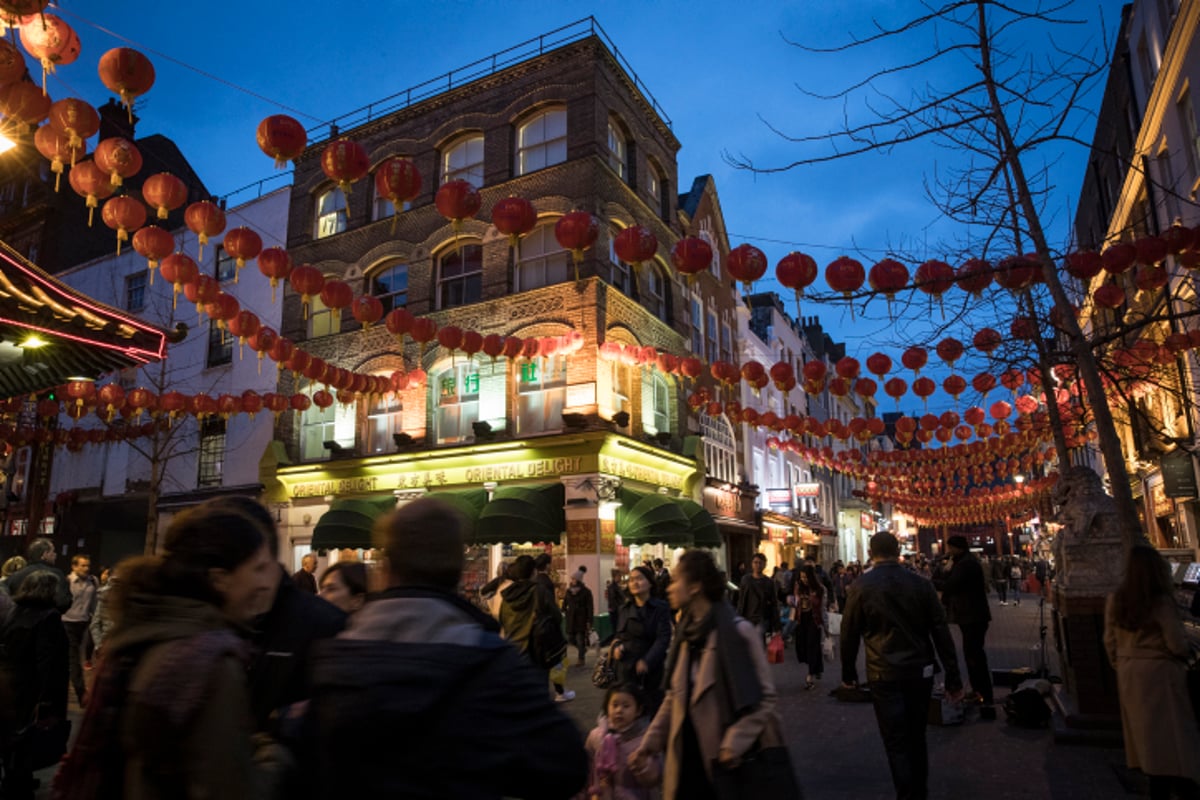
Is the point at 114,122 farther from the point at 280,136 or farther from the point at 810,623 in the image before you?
the point at 810,623

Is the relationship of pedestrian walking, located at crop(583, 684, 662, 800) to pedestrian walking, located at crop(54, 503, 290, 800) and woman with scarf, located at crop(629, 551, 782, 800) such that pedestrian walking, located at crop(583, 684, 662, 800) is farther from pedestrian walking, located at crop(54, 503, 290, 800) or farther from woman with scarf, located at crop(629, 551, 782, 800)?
pedestrian walking, located at crop(54, 503, 290, 800)

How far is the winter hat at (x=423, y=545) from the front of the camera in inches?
79.7

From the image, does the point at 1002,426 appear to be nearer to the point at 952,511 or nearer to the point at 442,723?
the point at 442,723

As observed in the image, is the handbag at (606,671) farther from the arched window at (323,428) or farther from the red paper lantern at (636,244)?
the arched window at (323,428)

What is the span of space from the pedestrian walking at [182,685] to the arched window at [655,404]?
702 inches

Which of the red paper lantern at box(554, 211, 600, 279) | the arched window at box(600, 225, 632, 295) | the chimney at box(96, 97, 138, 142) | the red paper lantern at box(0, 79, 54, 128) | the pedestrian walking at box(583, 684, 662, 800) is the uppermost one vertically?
the chimney at box(96, 97, 138, 142)

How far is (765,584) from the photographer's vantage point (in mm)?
10602

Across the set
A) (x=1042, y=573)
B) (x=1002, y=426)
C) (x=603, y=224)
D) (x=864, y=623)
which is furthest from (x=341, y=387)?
(x=1042, y=573)

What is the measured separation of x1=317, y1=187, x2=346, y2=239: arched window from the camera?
22734 mm

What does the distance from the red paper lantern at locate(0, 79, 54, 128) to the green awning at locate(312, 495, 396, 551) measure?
42.7 ft

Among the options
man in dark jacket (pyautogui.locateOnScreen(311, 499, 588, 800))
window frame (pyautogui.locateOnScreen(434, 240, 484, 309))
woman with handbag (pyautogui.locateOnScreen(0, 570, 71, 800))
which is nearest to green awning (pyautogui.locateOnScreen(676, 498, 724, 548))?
window frame (pyautogui.locateOnScreen(434, 240, 484, 309))

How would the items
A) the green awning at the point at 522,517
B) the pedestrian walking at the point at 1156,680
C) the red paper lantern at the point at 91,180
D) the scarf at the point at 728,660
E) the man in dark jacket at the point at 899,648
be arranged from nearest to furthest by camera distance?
the scarf at the point at 728,660 < the pedestrian walking at the point at 1156,680 < the man in dark jacket at the point at 899,648 < the red paper lantern at the point at 91,180 < the green awning at the point at 522,517

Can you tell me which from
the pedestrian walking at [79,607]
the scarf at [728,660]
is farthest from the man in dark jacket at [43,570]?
the scarf at [728,660]

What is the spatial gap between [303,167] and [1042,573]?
32.2 metres
